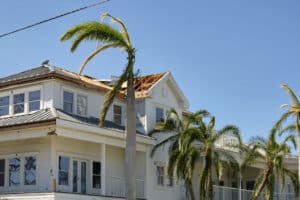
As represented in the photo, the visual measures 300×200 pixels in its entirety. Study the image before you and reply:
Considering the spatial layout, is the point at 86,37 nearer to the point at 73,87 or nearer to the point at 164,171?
the point at 73,87

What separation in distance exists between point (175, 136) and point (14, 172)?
8.34 m

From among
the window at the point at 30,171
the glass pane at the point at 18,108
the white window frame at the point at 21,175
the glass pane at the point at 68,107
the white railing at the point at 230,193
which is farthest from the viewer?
the white railing at the point at 230,193

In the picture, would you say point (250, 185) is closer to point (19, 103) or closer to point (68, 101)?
point (68, 101)

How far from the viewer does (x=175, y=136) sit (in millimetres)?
31500

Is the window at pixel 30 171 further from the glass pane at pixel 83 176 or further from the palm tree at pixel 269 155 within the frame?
the palm tree at pixel 269 155

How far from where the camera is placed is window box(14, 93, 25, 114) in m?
30.2

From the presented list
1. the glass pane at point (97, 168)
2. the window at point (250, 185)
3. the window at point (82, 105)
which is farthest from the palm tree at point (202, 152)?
the window at point (250, 185)

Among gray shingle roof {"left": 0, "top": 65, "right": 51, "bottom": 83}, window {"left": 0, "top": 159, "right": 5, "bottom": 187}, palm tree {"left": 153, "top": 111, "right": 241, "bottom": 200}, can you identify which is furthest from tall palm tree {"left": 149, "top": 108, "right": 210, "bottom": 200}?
window {"left": 0, "top": 159, "right": 5, "bottom": 187}

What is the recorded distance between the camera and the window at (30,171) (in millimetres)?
28219

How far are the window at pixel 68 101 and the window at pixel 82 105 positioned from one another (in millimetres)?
549

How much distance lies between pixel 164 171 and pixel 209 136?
20.0 feet

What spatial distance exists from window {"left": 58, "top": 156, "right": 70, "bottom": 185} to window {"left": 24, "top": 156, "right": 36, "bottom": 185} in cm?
119

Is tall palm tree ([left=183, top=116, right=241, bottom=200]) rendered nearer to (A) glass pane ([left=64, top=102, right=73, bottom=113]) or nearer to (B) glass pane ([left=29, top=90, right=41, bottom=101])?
(A) glass pane ([left=64, top=102, right=73, bottom=113])

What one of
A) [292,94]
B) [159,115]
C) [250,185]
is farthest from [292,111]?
[250,185]
